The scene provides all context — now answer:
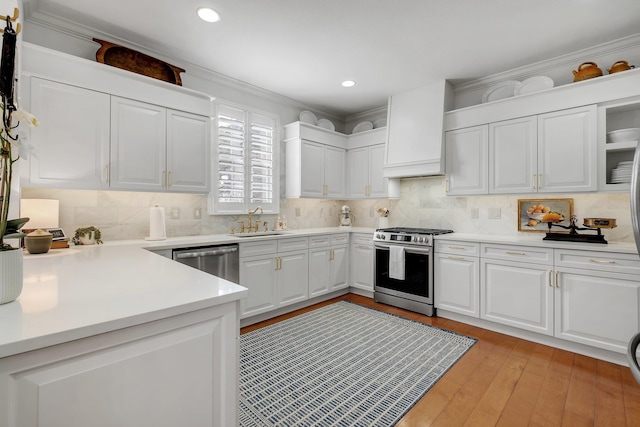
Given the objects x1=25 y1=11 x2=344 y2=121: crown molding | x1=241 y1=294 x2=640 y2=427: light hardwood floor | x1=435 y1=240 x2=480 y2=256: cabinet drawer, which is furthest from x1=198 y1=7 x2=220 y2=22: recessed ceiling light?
x1=241 y1=294 x2=640 y2=427: light hardwood floor

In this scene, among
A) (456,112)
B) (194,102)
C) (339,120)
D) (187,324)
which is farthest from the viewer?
(339,120)

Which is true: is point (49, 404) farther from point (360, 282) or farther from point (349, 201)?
point (349, 201)

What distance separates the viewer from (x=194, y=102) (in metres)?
3.06

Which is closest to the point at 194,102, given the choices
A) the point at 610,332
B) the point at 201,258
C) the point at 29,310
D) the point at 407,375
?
the point at 201,258

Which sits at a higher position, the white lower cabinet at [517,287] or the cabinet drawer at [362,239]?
the cabinet drawer at [362,239]

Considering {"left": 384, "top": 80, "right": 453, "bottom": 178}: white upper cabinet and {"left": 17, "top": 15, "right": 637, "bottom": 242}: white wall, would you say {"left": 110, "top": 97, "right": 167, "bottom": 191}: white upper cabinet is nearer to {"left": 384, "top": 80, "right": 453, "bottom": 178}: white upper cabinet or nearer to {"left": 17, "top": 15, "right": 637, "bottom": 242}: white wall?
{"left": 17, "top": 15, "right": 637, "bottom": 242}: white wall

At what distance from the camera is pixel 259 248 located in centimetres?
326

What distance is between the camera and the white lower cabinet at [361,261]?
4105 millimetres

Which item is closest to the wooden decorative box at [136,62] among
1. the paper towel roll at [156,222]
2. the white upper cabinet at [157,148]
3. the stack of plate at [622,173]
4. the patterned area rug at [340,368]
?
the white upper cabinet at [157,148]

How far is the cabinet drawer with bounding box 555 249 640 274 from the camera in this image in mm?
2363

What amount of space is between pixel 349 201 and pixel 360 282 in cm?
155

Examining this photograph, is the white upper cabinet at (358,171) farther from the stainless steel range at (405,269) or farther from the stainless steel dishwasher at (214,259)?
the stainless steel dishwasher at (214,259)

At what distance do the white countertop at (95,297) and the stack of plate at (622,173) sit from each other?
3300 millimetres

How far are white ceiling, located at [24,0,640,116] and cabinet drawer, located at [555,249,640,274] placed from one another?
→ 6.31ft
